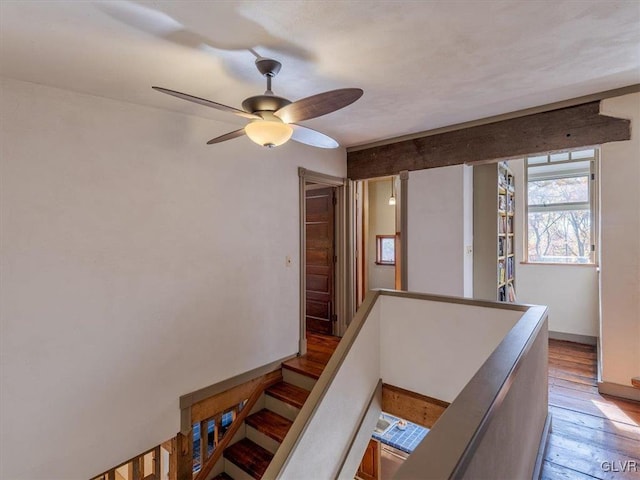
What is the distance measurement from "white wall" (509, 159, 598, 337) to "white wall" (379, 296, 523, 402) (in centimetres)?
274

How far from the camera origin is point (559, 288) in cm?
450

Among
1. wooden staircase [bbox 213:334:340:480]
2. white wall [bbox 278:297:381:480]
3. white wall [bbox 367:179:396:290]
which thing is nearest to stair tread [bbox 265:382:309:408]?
wooden staircase [bbox 213:334:340:480]

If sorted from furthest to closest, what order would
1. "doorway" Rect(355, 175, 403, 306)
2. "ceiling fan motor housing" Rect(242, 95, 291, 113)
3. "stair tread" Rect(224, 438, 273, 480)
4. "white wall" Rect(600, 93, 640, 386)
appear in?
"doorway" Rect(355, 175, 403, 306), "stair tread" Rect(224, 438, 273, 480), "white wall" Rect(600, 93, 640, 386), "ceiling fan motor housing" Rect(242, 95, 291, 113)

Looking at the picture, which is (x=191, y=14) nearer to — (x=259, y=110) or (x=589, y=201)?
(x=259, y=110)

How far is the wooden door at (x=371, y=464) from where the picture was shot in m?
4.15

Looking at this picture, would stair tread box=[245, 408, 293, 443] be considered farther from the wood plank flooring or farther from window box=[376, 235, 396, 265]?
window box=[376, 235, 396, 265]

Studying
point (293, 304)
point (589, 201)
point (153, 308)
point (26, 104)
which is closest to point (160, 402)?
point (153, 308)

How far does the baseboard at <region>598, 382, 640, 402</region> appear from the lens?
274 centimetres

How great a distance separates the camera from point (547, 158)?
4.68m

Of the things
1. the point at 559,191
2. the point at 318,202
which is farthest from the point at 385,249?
the point at 559,191

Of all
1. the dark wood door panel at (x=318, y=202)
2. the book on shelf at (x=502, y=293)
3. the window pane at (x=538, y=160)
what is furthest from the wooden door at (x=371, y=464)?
the window pane at (x=538, y=160)

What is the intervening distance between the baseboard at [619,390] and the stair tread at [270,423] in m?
2.82

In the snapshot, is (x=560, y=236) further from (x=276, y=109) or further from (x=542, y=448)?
(x=276, y=109)

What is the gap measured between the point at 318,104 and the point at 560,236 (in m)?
4.54
